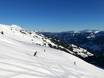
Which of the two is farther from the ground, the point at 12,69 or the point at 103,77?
the point at 12,69

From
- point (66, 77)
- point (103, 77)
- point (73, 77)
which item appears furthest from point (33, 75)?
point (103, 77)

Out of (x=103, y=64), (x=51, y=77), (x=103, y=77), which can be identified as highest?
(x=51, y=77)

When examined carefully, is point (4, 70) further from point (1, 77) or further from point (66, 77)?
point (66, 77)

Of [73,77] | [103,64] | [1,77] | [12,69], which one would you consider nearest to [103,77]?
[73,77]

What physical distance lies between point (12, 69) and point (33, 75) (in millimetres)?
581

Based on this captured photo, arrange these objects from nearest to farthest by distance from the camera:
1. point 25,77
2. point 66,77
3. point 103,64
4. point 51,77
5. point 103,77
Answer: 1. point 25,77
2. point 51,77
3. point 66,77
4. point 103,77
5. point 103,64

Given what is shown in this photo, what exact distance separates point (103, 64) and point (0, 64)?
17019cm

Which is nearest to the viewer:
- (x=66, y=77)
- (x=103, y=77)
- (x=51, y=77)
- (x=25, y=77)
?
(x=25, y=77)

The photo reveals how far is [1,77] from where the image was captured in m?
4.33

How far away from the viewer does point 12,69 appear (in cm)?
519

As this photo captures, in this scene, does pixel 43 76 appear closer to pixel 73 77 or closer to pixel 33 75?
pixel 33 75

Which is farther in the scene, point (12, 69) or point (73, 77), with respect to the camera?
point (73, 77)

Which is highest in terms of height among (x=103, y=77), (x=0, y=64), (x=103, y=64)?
(x=0, y=64)

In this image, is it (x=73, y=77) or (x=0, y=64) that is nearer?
(x=0, y=64)
